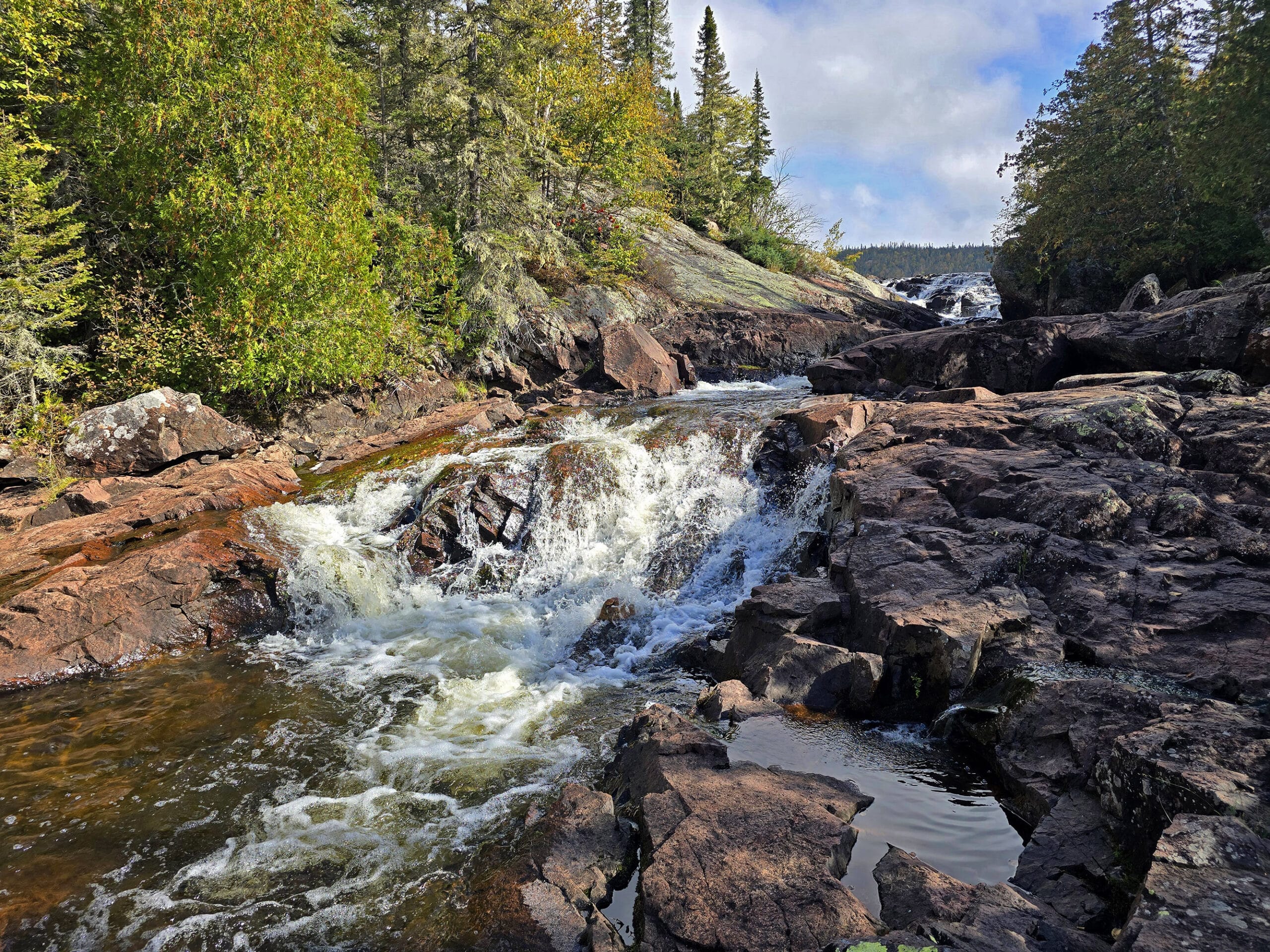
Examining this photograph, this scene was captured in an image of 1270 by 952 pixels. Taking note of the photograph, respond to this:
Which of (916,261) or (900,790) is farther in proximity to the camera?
(916,261)

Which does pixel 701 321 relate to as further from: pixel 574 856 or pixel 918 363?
pixel 574 856

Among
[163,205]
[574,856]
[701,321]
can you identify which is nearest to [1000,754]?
[574,856]

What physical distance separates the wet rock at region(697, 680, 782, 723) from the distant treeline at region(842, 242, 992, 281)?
14881cm

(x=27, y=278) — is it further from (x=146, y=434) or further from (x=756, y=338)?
(x=756, y=338)

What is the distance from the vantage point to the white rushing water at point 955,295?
1608 inches

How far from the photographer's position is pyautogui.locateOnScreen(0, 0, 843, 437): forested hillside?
12828mm

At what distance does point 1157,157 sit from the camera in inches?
805

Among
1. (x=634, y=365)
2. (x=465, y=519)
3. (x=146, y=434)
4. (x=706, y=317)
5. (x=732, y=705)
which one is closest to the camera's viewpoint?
(x=732, y=705)

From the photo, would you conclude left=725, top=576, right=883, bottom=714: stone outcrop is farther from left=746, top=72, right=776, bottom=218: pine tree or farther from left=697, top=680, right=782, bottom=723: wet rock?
left=746, top=72, right=776, bottom=218: pine tree

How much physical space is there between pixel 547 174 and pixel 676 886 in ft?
83.7

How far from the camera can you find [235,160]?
1381cm

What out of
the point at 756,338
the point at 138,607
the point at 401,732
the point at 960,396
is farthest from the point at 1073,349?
the point at 138,607

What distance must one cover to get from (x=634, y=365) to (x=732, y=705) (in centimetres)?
1385

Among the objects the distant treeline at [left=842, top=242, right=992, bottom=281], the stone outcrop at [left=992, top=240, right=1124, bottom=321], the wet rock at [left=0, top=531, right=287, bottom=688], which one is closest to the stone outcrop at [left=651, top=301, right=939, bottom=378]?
the stone outcrop at [left=992, top=240, right=1124, bottom=321]
